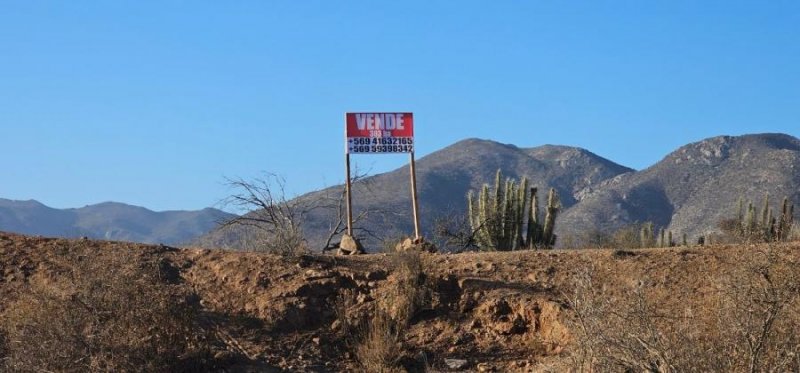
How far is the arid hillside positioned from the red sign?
15.0ft

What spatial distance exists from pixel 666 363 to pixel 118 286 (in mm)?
8024

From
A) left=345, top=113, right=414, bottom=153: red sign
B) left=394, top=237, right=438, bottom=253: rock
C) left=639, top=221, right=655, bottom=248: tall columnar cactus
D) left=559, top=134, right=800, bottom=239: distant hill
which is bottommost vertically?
left=394, top=237, right=438, bottom=253: rock

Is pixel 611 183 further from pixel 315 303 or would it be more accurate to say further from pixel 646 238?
pixel 315 303

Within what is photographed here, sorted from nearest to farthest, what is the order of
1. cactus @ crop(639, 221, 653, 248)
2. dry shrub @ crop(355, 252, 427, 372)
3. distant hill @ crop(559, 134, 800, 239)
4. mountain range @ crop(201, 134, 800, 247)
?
dry shrub @ crop(355, 252, 427, 372), cactus @ crop(639, 221, 653, 248), mountain range @ crop(201, 134, 800, 247), distant hill @ crop(559, 134, 800, 239)

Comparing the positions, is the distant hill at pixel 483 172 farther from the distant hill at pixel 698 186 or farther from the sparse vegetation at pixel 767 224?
the sparse vegetation at pixel 767 224

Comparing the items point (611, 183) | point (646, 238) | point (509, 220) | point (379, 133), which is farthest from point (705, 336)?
point (611, 183)

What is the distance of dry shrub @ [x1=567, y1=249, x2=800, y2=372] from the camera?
9.38 meters

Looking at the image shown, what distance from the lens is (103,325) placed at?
14.1 m

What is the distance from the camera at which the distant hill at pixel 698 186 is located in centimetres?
5778

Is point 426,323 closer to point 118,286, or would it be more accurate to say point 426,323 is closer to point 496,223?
point 118,286

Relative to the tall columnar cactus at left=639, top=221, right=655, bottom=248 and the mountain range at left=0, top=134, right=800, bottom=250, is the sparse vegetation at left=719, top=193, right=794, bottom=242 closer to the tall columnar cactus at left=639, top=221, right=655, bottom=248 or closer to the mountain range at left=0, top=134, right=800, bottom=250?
the tall columnar cactus at left=639, top=221, right=655, bottom=248

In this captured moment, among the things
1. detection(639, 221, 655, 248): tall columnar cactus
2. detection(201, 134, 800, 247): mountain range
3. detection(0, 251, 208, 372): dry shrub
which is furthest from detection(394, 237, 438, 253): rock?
detection(201, 134, 800, 247): mountain range

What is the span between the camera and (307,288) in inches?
653

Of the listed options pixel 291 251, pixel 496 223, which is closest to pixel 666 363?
pixel 291 251
